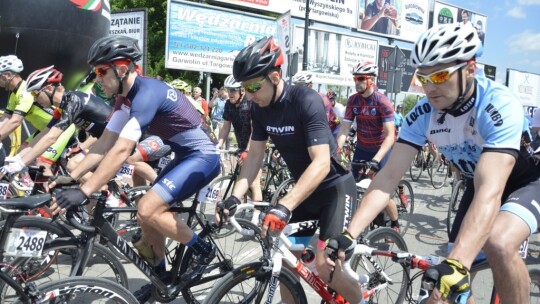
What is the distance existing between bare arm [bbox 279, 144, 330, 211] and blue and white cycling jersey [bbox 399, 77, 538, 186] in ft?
1.71

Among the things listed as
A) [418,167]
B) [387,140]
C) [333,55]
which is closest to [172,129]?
[387,140]

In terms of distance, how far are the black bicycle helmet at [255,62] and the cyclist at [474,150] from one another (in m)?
0.93

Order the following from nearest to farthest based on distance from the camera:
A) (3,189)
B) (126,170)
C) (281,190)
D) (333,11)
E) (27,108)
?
(3,189) < (126,170) < (27,108) < (281,190) < (333,11)

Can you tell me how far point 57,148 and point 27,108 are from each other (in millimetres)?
756

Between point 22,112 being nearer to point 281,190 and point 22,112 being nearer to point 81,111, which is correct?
point 81,111

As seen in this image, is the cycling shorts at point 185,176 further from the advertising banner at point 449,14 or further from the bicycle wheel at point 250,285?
the advertising banner at point 449,14

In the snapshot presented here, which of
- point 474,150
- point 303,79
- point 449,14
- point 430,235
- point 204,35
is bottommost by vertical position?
point 430,235

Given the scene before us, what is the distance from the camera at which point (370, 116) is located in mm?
6117

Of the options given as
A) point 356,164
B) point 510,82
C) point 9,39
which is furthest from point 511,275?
point 510,82

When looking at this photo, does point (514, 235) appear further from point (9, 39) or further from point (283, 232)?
point (9, 39)

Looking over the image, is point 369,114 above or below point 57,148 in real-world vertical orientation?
above

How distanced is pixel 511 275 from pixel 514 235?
22 centimetres

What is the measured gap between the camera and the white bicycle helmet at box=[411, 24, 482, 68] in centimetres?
235

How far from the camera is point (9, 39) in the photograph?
9656mm
